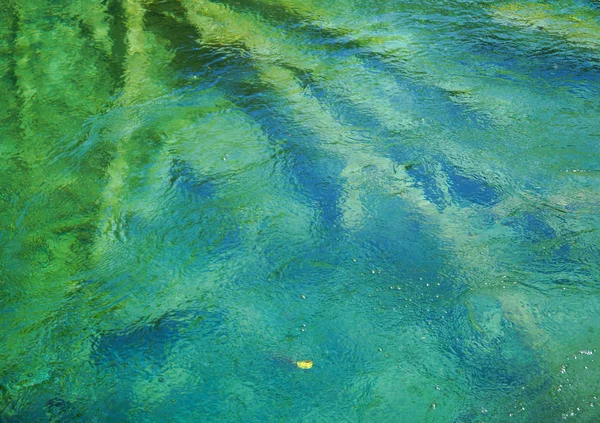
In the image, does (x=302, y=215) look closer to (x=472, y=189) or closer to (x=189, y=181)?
(x=189, y=181)

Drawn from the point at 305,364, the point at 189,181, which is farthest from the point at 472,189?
the point at 189,181

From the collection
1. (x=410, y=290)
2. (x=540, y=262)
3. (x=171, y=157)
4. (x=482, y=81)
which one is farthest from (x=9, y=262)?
(x=482, y=81)

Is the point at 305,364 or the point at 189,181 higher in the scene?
the point at 189,181

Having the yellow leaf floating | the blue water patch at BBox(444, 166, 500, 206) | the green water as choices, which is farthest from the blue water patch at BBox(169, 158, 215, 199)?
the blue water patch at BBox(444, 166, 500, 206)

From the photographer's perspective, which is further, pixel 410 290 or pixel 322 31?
pixel 322 31

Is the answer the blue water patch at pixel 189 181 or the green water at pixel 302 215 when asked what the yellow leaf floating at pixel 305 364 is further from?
the blue water patch at pixel 189 181

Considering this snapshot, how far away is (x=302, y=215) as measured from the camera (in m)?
2.72

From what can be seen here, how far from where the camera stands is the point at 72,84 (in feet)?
11.4

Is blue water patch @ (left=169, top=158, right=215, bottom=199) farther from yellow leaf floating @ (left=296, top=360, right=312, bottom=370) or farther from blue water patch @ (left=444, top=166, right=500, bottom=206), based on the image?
blue water patch @ (left=444, top=166, right=500, bottom=206)

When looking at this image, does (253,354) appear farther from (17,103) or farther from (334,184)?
(17,103)

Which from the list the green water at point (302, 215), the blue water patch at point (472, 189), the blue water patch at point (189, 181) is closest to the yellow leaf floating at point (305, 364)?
the green water at point (302, 215)

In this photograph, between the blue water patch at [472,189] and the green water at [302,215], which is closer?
the green water at [302,215]

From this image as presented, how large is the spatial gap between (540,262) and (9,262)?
2.13 m

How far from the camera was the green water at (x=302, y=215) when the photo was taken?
212 cm
